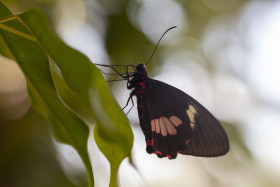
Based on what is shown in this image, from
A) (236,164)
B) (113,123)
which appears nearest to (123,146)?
(113,123)

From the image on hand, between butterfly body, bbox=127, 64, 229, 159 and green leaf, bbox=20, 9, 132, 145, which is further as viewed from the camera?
butterfly body, bbox=127, 64, 229, 159

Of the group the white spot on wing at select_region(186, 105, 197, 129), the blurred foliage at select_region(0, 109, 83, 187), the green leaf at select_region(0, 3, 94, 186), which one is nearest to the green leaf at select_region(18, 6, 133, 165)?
the green leaf at select_region(0, 3, 94, 186)

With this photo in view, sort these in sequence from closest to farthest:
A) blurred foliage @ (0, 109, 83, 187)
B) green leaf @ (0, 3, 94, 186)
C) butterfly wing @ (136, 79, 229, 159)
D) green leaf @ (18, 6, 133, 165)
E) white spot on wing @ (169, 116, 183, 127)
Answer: green leaf @ (18, 6, 133, 165) < green leaf @ (0, 3, 94, 186) < butterfly wing @ (136, 79, 229, 159) < white spot on wing @ (169, 116, 183, 127) < blurred foliage @ (0, 109, 83, 187)

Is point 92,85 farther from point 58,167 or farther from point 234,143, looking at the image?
point 234,143

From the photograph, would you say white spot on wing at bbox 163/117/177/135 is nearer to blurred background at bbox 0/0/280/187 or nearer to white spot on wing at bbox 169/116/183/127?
white spot on wing at bbox 169/116/183/127

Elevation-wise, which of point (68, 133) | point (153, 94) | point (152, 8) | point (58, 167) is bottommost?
point (58, 167)

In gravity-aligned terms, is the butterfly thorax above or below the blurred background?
above

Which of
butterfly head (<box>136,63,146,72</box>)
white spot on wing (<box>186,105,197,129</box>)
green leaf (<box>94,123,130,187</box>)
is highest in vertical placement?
green leaf (<box>94,123,130,187</box>)
